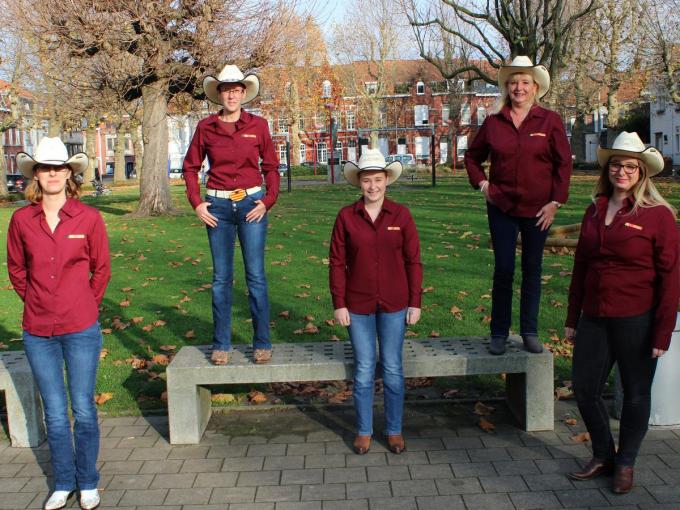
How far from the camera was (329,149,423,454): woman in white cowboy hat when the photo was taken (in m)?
4.94

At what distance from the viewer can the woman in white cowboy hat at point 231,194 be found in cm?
558

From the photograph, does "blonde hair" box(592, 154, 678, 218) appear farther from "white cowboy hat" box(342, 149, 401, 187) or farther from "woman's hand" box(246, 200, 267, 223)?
"woman's hand" box(246, 200, 267, 223)

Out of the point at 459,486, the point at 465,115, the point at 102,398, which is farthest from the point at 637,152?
the point at 465,115

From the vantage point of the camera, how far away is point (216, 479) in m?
4.83

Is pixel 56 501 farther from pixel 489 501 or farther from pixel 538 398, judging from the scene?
pixel 538 398

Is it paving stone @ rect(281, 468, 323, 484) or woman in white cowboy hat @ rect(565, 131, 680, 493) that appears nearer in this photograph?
woman in white cowboy hat @ rect(565, 131, 680, 493)

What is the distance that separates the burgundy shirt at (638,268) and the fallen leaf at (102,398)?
3.96 m

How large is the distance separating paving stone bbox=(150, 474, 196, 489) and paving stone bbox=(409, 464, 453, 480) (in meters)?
1.39

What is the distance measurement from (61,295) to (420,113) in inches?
2866

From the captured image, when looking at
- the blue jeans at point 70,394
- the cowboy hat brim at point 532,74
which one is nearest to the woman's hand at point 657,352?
the cowboy hat brim at point 532,74

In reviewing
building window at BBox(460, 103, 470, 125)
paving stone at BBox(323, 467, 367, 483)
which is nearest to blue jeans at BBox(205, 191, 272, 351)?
paving stone at BBox(323, 467, 367, 483)

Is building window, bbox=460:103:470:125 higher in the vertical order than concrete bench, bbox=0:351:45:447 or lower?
higher

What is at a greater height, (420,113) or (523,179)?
(420,113)

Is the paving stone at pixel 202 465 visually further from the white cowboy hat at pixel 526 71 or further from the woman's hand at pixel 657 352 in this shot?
the white cowboy hat at pixel 526 71
